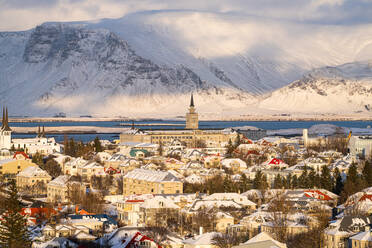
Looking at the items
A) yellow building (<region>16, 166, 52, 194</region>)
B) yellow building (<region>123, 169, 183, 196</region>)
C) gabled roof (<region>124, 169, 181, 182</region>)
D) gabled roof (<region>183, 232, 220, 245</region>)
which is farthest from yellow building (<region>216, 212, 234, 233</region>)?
yellow building (<region>16, 166, 52, 194</region>)

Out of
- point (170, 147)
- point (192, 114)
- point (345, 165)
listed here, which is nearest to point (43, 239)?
point (345, 165)

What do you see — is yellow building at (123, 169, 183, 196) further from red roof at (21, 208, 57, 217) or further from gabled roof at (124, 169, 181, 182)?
red roof at (21, 208, 57, 217)

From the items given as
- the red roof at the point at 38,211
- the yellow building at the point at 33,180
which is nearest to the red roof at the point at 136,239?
the red roof at the point at 38,211

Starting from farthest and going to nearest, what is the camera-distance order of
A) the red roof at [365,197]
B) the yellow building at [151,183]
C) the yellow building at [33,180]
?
1. the yellow building at [33,180]
2. the yellow building at [151,183]
3. the red roof at [365,197]

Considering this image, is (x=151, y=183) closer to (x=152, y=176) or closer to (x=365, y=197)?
(x=152, y=176)

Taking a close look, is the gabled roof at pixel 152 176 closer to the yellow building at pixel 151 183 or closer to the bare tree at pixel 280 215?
the yellow building at pixel 151 183
